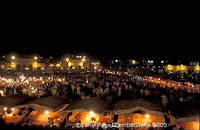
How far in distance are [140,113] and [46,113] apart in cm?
455

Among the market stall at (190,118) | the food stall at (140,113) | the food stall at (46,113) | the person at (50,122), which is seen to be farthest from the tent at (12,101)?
the market stall at (190,118)

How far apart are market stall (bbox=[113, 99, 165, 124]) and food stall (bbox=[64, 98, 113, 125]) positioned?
0.57 metres

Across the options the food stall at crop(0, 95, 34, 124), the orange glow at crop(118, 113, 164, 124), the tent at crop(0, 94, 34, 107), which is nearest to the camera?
the orange glow at crop(118, 113, 164, 124)

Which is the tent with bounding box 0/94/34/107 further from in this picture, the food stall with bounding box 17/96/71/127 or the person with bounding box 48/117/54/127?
the person with bounding box 48/117/54/127

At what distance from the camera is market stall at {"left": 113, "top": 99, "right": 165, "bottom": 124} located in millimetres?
12008

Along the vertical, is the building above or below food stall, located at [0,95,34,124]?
above

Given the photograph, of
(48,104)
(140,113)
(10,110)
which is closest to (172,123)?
(140,113)

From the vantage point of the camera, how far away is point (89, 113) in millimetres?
12883

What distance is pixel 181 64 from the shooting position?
69312mm

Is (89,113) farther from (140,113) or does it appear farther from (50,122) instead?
(140,113)

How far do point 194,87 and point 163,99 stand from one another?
4.91 meters

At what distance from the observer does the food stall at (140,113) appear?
1201 centimetres

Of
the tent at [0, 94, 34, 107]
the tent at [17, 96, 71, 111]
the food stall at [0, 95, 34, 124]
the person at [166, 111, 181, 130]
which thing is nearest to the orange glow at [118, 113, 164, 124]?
the person at [166, 111, 181, 130]

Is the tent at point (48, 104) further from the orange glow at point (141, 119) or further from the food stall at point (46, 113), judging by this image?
the orange glow at point (141, 119)
